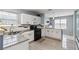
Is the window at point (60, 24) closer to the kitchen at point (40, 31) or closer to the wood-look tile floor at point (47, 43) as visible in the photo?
the kitchen at point (40, 31)

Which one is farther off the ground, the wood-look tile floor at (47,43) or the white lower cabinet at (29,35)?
the white lower cabinet at (29,35)

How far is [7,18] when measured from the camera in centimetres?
86

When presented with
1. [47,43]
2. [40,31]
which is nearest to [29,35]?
[40,31]

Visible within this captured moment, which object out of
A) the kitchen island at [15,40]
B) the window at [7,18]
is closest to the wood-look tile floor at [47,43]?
the kitchen island at [15,40]

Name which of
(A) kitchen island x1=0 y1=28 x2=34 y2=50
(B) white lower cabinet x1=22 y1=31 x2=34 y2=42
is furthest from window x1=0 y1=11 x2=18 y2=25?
(B) white lower cabinet x1=22 y1=31 x2=34 y2=42

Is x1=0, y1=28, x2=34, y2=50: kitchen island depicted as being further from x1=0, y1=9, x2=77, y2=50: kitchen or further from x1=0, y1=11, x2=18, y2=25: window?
x1=0, y1=11, x2=18, y2=25: window

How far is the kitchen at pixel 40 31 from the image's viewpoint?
0.89 meters

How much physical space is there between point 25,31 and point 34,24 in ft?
0.53

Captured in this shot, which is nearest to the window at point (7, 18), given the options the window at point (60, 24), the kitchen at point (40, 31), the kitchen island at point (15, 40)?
the kitchen at point (40, 31)

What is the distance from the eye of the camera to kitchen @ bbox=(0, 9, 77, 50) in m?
0.89

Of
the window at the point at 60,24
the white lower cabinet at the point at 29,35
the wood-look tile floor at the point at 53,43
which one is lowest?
the wood-look tile floor at the point at 53,43

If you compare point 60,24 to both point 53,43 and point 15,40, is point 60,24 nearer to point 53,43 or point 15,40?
point 53,43

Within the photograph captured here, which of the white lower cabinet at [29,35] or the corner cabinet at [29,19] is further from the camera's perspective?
the white lower cabinet at [29,35]

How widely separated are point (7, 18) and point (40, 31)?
46 cm
